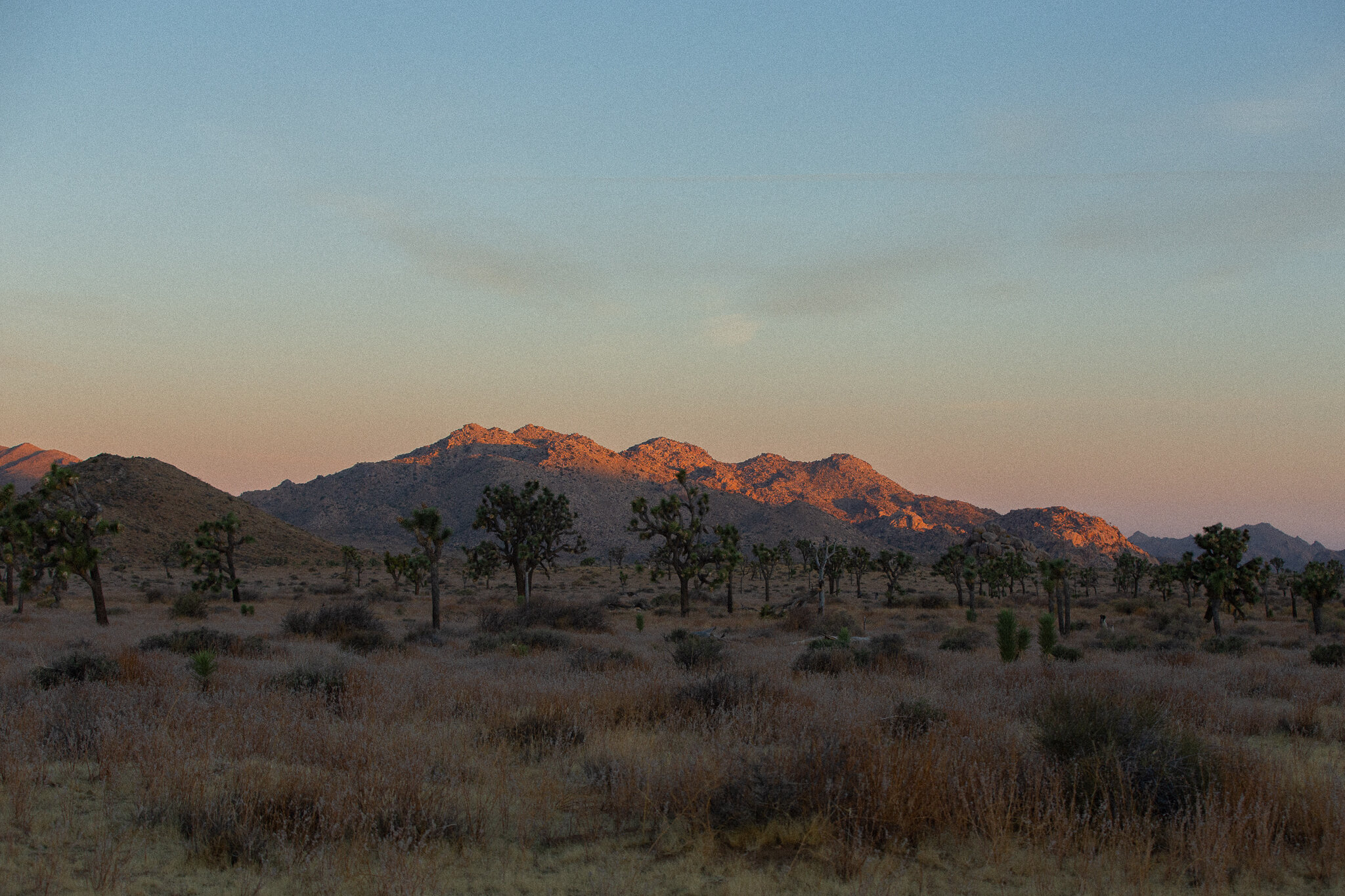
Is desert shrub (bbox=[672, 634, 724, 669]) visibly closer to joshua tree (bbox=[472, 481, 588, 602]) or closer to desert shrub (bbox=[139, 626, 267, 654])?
desert shrub (bbox=[139, 626, 267, 654])

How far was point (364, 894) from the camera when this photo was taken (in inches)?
197

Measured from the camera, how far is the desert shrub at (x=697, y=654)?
Answer: 55.0 feet

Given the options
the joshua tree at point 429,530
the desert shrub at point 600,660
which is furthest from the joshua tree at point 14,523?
the desert shrub at point 600,660

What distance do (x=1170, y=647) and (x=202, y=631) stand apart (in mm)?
27803

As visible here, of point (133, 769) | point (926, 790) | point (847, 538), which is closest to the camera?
point (926, 790)

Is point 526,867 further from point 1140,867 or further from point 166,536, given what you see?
point 166,536

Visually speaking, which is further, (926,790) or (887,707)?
(887,707)

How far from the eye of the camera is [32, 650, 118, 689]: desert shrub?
38.5ft

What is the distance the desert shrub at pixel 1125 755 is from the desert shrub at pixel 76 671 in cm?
1326

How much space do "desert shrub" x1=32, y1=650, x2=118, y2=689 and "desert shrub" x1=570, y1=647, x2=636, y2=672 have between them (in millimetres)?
7852

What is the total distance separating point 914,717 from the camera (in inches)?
360

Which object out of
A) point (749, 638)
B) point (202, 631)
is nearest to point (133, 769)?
point (202, 631)

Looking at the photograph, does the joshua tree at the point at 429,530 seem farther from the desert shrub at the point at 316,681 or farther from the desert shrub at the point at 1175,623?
the desert shrub at the point at 1175,623

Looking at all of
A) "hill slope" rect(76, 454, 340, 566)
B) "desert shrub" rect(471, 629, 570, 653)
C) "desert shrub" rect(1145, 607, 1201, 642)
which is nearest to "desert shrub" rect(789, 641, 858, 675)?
"desert shrub" rect(471, 629, 570, 653)
